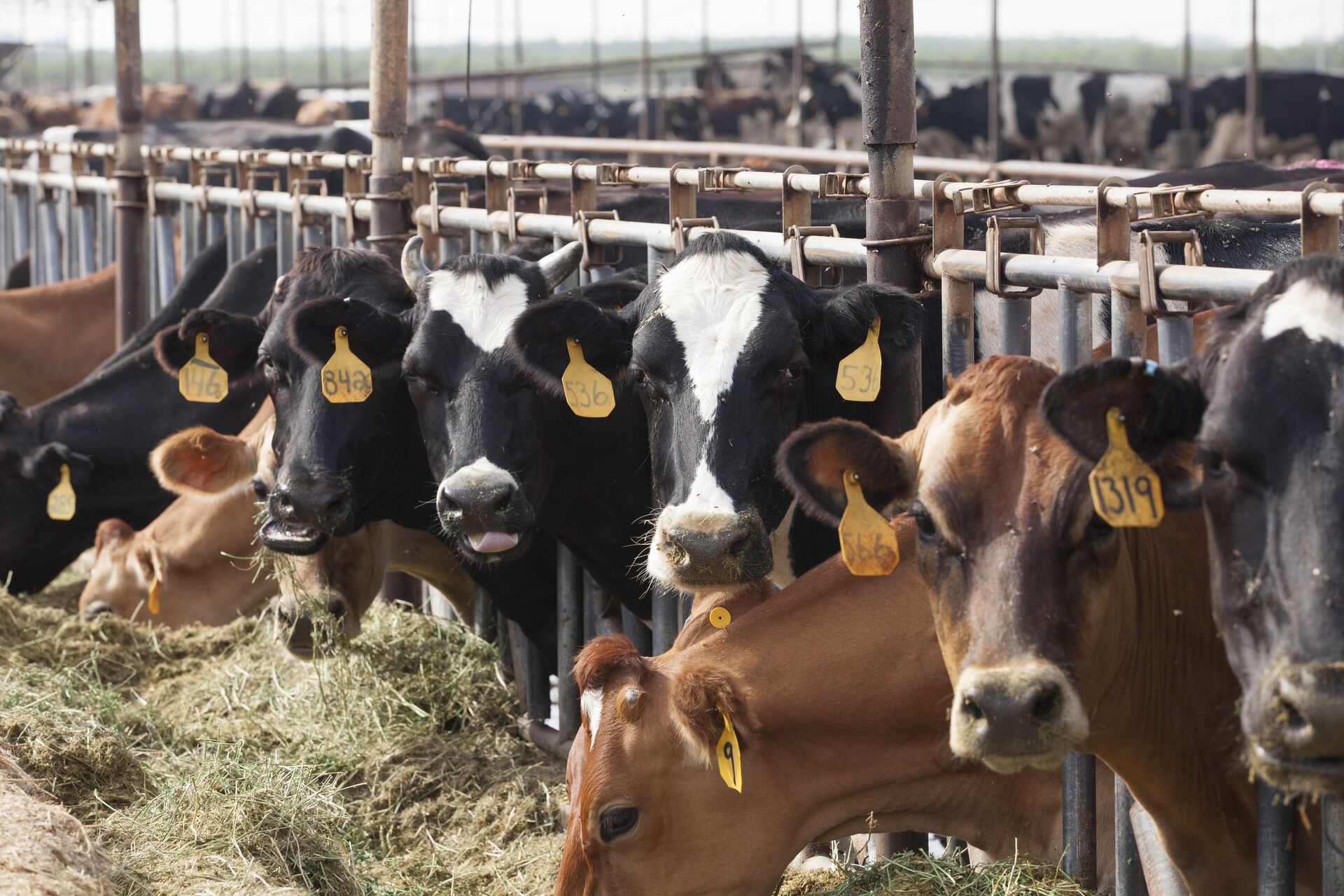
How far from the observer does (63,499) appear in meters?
6.60

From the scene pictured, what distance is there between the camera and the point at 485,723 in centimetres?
552

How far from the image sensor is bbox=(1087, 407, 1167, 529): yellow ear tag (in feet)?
8.20

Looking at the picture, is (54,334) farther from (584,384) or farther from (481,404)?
(584,384)

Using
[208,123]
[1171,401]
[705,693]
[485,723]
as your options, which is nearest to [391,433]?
[485,723]

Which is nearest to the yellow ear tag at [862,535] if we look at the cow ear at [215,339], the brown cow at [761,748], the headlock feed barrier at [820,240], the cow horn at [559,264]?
the brown cow at [761,748]

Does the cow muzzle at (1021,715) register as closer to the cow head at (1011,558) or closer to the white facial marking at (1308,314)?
the cow head at (1011,558)

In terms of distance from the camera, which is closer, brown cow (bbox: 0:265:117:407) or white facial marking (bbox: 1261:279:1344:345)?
white facial marking (bbox: 1261:279:1344:345)

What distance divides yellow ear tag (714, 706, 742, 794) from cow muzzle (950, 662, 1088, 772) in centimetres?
67

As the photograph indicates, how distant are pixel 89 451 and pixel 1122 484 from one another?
5.38 meters

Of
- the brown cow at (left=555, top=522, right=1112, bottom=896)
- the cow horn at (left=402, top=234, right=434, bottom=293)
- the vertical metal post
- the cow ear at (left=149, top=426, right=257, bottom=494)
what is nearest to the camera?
the brown cow at (left=555, top=522, right=1112, bottom=896)

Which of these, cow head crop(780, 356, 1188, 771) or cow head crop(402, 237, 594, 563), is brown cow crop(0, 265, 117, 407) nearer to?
cow head crop(402, 237, 594, 563)

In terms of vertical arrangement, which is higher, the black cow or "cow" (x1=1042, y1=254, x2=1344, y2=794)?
"cow" (x1=1042, y1=254, x2=1344, y2=794)

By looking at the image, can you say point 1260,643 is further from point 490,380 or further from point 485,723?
point 485,723

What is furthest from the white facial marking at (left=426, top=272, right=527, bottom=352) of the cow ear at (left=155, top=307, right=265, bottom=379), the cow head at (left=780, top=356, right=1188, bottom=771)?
the cow head at (left=780, top=356, right=1188, bottom=771)
